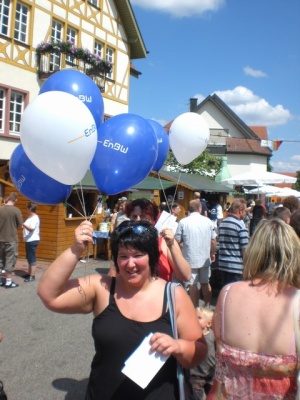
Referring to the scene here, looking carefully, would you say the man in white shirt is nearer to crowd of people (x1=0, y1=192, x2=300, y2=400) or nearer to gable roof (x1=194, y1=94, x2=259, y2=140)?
A: crowd of people (x1=0, y1=192, x2=300, y2=400)

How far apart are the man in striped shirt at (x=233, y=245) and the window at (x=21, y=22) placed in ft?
38.0

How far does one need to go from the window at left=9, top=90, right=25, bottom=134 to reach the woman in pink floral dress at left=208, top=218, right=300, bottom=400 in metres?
12.9

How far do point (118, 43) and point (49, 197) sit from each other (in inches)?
639

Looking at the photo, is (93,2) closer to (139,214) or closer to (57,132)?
(139,214)

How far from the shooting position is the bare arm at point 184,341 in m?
1.84

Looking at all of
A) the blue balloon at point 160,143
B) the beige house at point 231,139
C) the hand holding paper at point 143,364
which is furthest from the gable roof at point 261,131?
the hand holding paper at point 143,364

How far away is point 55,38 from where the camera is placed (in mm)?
15102

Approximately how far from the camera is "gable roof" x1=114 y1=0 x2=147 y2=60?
17703mm

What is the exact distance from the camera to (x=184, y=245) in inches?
236

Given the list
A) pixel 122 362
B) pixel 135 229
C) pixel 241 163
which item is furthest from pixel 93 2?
pixel 241 163

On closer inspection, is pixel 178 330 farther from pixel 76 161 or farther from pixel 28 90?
pixel 28 90

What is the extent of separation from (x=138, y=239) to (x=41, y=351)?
3240 millimetres

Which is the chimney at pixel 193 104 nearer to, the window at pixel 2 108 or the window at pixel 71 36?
the window at pixel 71 36

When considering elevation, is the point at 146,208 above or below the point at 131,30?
below
